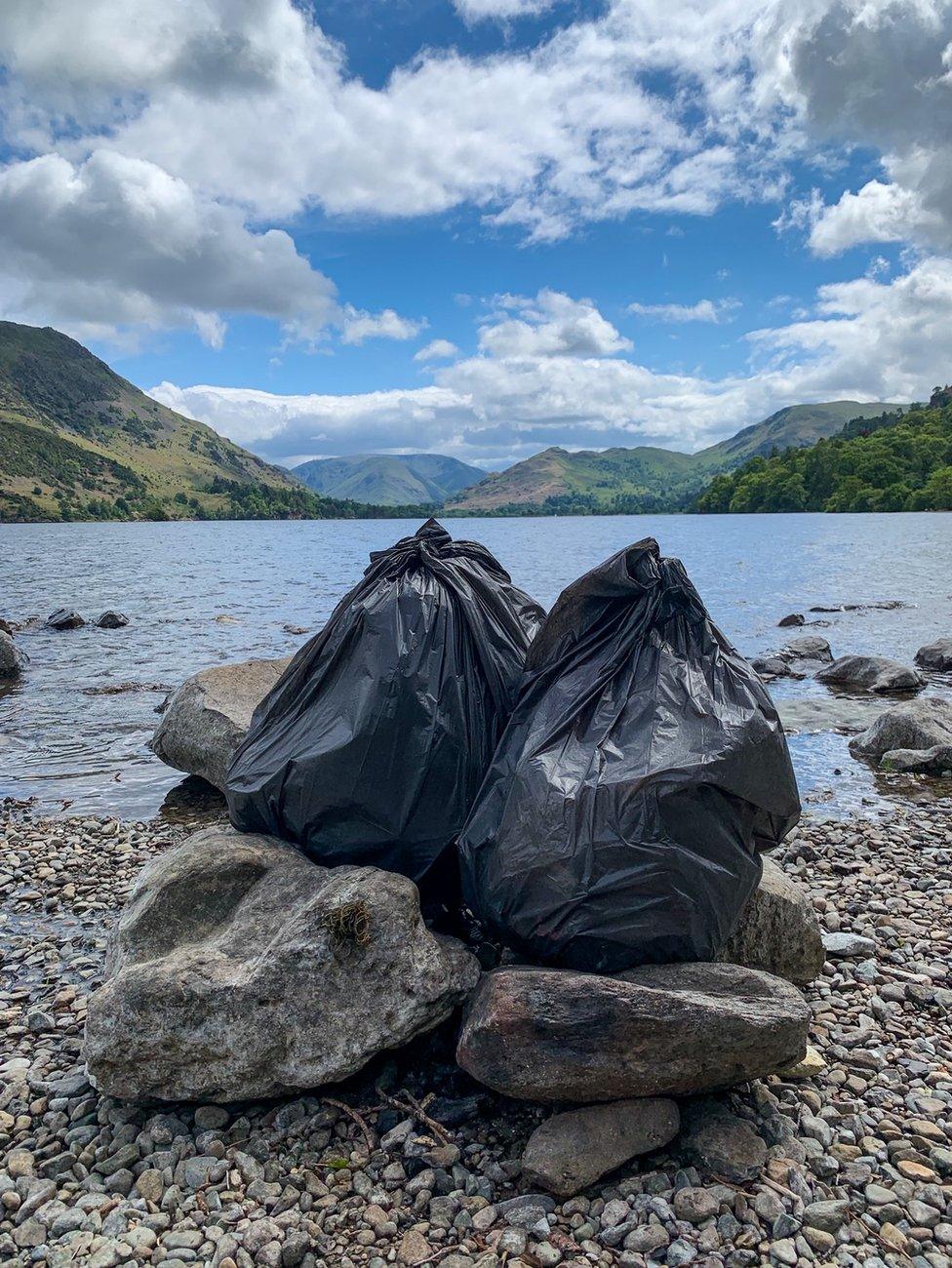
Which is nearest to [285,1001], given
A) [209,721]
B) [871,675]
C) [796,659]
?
[209,721]

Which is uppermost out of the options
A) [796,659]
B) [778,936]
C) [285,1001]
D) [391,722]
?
[391,722]

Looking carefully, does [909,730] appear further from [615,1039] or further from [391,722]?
[615,1039]

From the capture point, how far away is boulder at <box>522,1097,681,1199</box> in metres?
3.35

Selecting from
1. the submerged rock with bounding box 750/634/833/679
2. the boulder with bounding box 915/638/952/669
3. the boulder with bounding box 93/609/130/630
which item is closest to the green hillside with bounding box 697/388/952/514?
the boulder with bounding box 915/638/952/669

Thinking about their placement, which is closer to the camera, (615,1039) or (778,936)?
(615,1039)

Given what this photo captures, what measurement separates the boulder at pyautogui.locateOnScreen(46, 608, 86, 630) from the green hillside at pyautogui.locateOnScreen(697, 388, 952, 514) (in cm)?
9136

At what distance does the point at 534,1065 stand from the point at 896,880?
425 centimetres

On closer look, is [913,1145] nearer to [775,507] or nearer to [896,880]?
[896,880]

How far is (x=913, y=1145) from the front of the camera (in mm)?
3578

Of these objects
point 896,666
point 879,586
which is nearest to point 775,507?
point 879,586

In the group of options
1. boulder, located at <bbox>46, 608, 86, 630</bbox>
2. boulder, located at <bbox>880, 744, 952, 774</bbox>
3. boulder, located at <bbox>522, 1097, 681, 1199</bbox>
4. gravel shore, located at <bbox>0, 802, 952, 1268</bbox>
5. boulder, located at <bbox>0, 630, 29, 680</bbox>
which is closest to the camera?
gravel shore, located at <bbox>0, 802, 952, 1268</bbox>

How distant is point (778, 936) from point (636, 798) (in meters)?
1.47

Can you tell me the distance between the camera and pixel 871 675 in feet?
50.5

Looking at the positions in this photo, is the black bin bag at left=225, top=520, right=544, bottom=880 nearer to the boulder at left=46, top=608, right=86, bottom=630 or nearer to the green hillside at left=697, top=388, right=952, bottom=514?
the boulder at left=46, top=608, right=86, bottom=630
